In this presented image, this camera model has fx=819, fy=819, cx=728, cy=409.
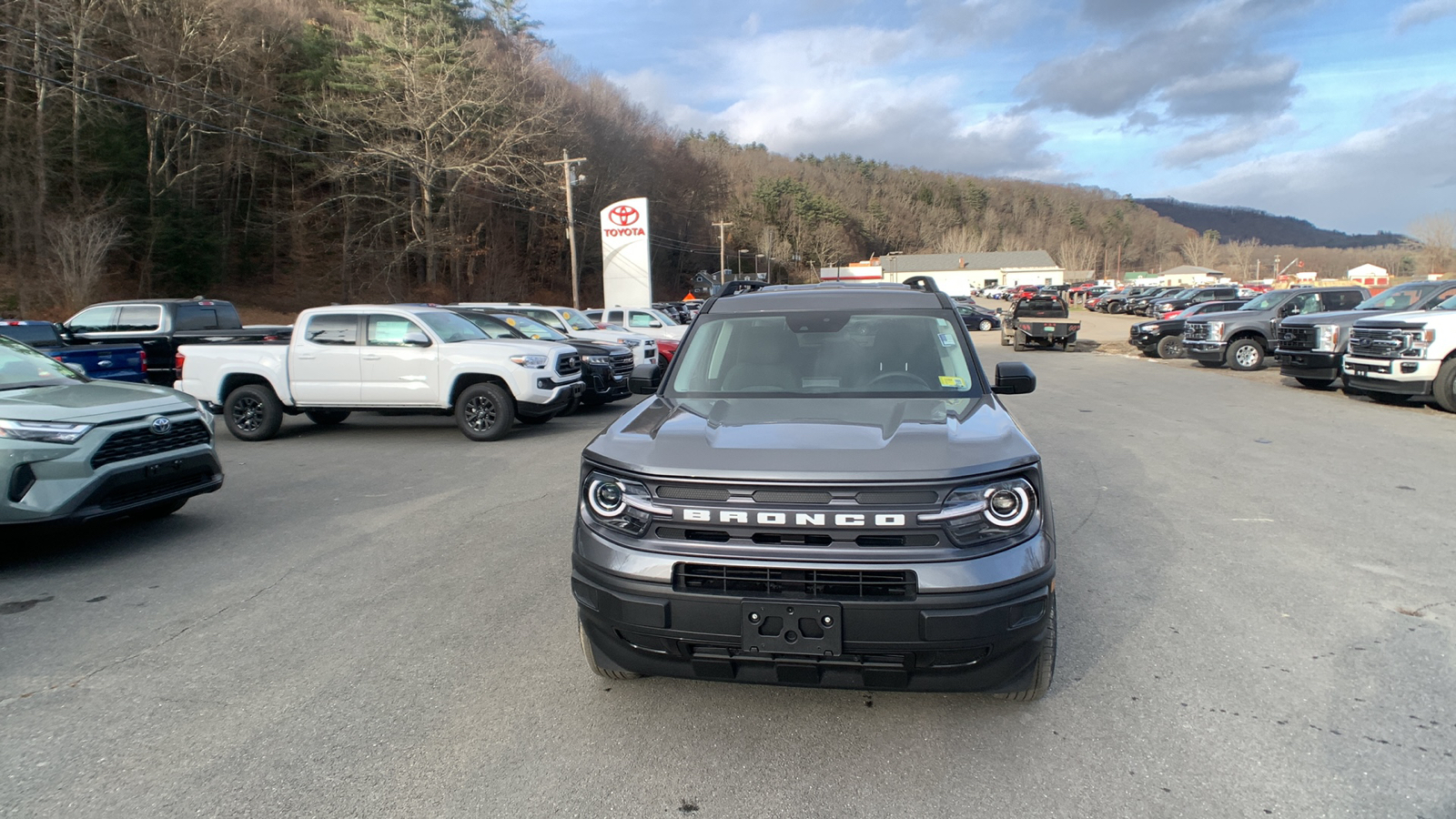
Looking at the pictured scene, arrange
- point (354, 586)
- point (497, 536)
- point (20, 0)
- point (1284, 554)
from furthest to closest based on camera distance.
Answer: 1. point (20, 0)
2. point (497, 536)
3. point (1284, 554)
4. point (354, 586)

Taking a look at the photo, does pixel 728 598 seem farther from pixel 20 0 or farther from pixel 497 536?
pixel 20 0

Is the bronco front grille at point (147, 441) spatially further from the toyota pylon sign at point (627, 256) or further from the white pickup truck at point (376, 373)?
the toyota pylon sign at point (627, 256)

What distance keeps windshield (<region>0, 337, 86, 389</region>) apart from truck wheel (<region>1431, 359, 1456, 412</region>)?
54.2ft

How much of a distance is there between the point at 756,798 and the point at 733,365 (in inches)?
91.5

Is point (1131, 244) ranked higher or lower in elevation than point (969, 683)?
higher

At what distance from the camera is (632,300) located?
1425 inches

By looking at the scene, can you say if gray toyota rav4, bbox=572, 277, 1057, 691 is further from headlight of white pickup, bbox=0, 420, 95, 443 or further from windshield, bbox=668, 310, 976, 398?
headlight of white pickup, bbox=0, 420, 95, 443

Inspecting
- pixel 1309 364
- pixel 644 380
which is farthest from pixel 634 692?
pixel 1309 364

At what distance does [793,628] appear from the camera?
110 inches

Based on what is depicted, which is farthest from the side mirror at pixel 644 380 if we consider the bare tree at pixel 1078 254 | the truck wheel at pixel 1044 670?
the bare tree at pixel 1078 254

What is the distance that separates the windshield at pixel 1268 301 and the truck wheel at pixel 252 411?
67.5 ft

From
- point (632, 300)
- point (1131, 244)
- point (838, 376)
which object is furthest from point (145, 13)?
point (1131, 244)

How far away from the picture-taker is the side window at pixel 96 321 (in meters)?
15.6

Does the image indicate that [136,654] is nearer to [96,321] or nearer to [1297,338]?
[96,321]
